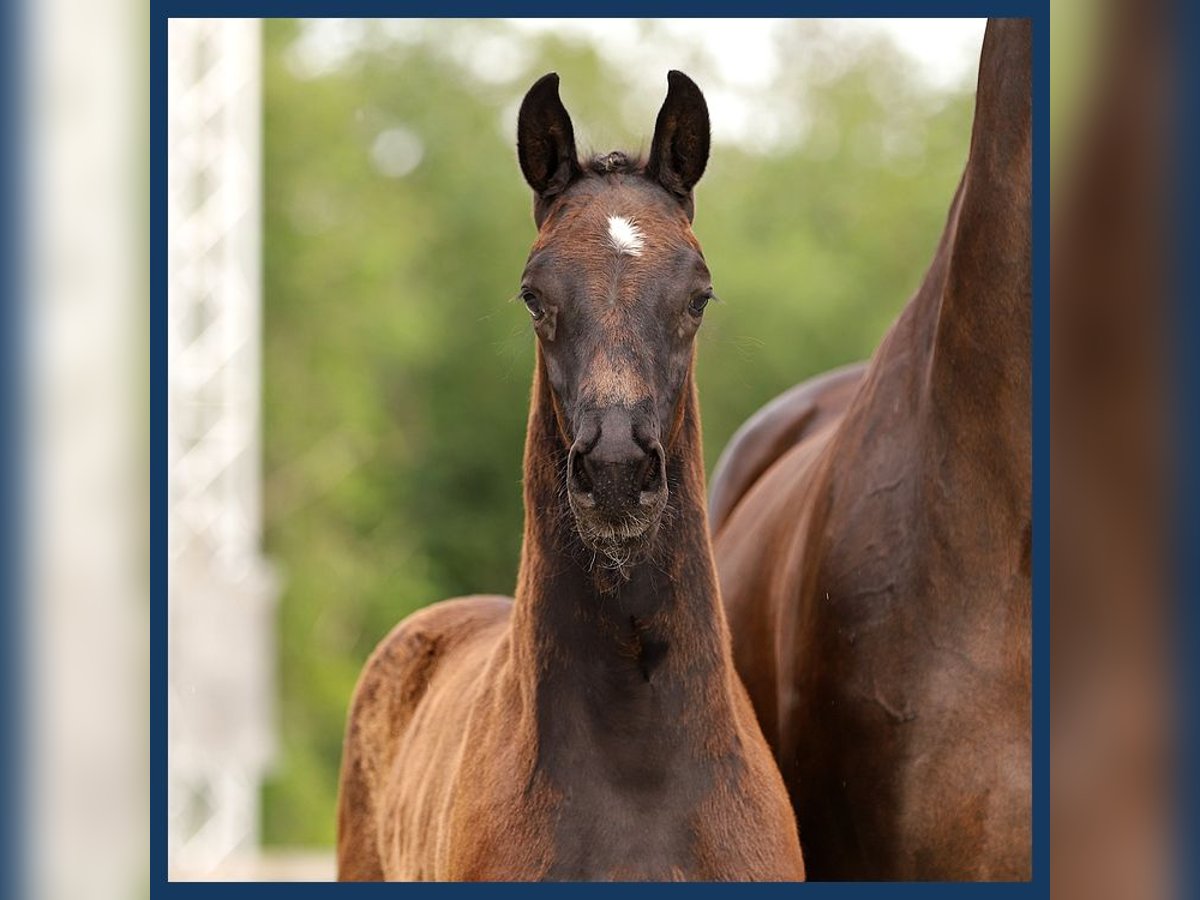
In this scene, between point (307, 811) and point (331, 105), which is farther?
point (331, 105)

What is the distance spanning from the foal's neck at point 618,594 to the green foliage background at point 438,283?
54.0 feet

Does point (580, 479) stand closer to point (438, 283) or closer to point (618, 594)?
point (618, 594)

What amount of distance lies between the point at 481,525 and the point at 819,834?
56.6 feet

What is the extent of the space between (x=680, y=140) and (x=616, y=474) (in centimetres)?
94

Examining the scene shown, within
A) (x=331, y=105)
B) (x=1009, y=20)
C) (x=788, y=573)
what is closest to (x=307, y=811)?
(x=331, y=105)

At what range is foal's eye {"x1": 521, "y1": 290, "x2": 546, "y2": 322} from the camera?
3.27 m

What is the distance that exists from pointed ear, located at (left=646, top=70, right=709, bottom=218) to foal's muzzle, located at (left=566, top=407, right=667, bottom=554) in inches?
29.6

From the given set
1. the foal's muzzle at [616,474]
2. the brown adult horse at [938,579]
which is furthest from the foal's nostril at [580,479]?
the brown adult horse at [938,579]

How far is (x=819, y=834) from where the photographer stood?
156 inches

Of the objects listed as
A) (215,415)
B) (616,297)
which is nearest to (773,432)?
(616,297)

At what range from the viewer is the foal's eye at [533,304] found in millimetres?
3271
